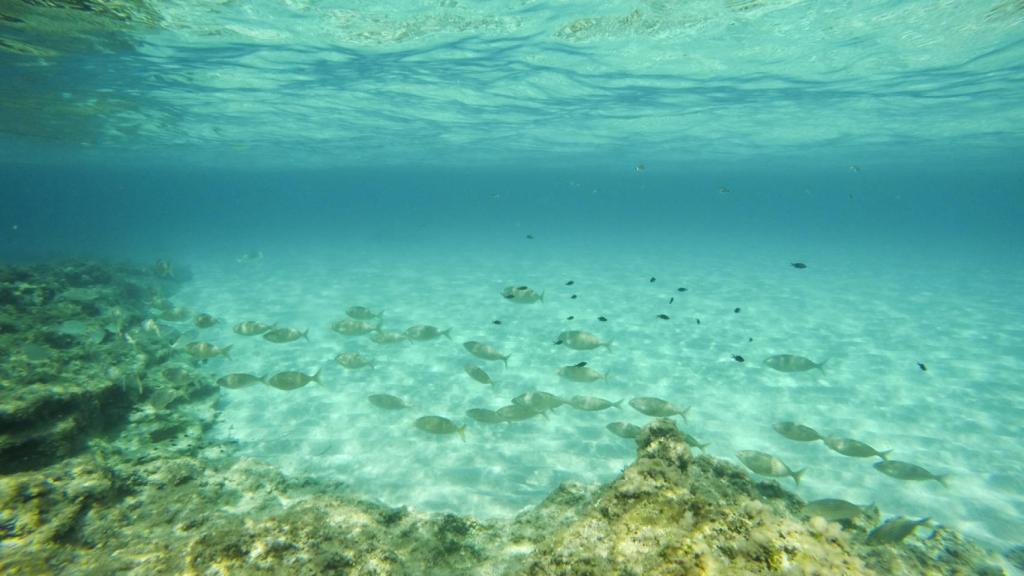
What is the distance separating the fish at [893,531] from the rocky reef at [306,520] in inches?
4.2

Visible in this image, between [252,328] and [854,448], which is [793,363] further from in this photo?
[252,328]

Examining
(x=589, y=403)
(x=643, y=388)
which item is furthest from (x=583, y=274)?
(x=589, y=403)

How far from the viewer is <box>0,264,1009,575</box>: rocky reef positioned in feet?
8.47

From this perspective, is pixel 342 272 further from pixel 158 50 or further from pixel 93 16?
pixel 93 16

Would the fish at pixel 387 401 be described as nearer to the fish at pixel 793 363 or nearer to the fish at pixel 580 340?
the fish at pixel 580 340

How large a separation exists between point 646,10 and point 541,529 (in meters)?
14.2

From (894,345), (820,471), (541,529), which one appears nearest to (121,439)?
(541,529)

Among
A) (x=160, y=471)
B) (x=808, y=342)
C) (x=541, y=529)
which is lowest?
(x=808, y=342)

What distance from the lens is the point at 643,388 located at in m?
12.0

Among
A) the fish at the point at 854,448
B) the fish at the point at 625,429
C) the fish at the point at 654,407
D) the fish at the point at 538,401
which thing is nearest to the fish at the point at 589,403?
the fish at the point at 538,401

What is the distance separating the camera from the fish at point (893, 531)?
4.91m

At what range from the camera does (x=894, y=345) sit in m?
16.0

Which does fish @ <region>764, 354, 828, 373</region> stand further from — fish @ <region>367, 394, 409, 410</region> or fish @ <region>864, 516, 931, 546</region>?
fish @ <region>367, 394, 409, 410</region>

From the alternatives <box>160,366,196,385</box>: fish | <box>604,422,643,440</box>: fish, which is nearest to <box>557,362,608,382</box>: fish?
<box>604,422,643,440</box>: fish
